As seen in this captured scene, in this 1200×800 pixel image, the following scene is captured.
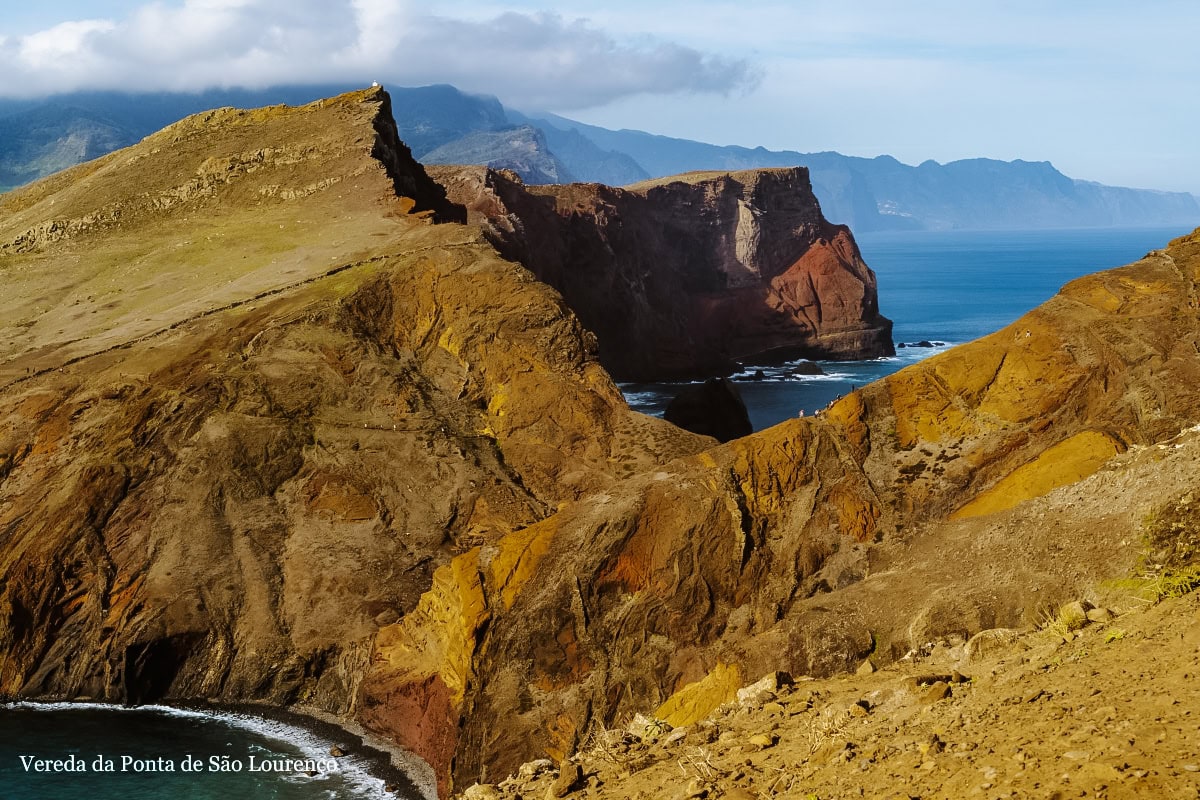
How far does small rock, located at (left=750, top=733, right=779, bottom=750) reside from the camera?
12.6m

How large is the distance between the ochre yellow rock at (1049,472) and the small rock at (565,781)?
1347cm

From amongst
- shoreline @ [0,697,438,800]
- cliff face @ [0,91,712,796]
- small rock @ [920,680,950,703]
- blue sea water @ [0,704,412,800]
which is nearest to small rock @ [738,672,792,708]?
small rock @ [920,680,950,703]

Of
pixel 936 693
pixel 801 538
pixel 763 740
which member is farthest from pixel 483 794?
pixel 801 538

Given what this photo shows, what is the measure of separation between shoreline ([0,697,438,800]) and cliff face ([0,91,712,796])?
0.37 metres

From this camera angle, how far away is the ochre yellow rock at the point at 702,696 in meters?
22.0

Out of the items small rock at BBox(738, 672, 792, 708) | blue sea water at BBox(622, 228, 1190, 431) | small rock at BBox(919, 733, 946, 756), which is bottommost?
blue sea water at BBox(622, 228, 1190, 431)

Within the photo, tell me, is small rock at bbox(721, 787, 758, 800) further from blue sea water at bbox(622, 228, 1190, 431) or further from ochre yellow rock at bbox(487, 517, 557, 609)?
blue sea water at bbox(622, 228, 1190, 431)

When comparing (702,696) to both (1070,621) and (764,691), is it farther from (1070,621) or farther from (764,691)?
(1070,621)

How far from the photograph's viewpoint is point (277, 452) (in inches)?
1353

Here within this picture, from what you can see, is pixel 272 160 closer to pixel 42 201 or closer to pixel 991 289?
pixel 42 201

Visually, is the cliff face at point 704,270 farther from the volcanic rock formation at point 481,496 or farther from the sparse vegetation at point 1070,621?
the sparse vegetation at point 1070,621

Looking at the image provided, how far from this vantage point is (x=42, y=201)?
2333 inches

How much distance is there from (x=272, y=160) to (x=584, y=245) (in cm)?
3653

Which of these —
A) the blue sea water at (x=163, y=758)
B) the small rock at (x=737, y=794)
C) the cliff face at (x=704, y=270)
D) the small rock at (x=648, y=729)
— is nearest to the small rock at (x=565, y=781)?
the small rock at (x=648, y=729)
